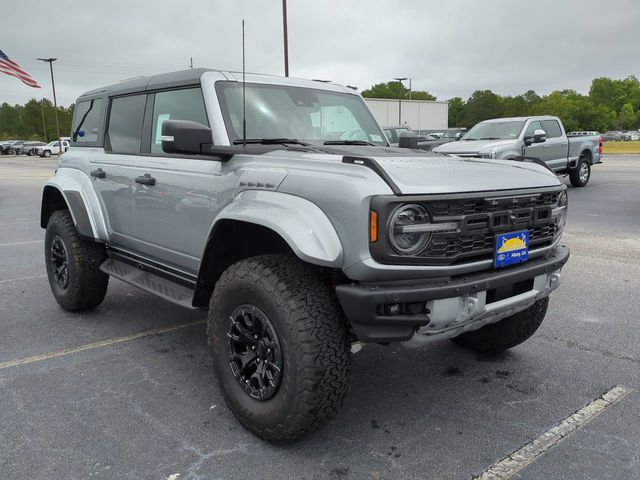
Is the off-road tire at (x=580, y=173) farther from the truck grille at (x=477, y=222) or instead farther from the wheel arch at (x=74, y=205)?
the wheel arch at (x=74, y=205)

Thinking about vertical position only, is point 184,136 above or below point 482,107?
below

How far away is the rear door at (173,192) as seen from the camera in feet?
10.8

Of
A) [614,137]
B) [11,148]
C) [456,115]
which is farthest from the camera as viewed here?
[456,115]

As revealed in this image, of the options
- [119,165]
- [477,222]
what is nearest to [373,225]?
[477,222]

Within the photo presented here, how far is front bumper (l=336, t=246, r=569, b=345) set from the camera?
7.75 ft

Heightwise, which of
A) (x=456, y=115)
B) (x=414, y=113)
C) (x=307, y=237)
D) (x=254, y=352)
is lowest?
(x=254, y=352)

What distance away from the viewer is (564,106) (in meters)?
102

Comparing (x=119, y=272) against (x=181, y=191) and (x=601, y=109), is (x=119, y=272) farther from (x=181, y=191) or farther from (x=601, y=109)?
(x=601, y=109)

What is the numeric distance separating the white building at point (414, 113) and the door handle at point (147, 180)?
114ft

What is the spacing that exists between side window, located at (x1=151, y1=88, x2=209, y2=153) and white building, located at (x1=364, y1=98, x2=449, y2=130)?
34.5 metres

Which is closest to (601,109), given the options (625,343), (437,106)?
(437,106)

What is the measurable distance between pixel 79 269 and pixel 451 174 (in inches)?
127

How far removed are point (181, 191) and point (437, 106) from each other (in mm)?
48961

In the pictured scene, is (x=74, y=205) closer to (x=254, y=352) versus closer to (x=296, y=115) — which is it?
(x=296, y=115)
